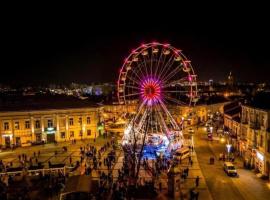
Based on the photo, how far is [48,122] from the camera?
58281mm

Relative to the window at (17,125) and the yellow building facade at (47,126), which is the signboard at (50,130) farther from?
the window at (17,125)

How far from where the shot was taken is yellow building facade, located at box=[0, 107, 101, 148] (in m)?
55.2

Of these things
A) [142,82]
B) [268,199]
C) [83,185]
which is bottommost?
[268,199]

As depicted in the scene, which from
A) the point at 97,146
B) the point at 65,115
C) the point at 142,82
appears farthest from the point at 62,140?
the point at 142,82

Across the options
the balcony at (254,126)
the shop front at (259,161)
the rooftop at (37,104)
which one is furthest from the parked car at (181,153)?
the rooftop at (37,104)

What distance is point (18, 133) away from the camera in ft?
183

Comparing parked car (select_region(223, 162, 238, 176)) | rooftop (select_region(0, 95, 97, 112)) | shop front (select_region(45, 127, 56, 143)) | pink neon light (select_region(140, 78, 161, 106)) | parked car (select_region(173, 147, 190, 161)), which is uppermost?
pink neon light (select_region(140, 78, 161, 106))

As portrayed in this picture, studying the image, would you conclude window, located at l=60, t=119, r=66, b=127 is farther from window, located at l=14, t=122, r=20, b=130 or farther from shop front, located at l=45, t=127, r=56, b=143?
window, located at l=14, t=122, r=20, b=130

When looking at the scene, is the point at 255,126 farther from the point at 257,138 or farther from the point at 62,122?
the point at 62,122

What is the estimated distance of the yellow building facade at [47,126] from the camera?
55156 millimetres

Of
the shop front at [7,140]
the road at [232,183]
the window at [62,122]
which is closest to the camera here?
the road at [232,183]

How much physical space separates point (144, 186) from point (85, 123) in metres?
32.8

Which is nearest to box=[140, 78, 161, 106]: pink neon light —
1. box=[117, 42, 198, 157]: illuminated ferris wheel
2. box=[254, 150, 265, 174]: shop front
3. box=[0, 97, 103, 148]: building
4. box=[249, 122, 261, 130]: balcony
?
box=[117, 42, 198, 157]: illuminated ferris wheel

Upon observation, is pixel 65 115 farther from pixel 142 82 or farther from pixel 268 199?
pixel 268 199
